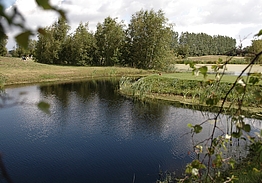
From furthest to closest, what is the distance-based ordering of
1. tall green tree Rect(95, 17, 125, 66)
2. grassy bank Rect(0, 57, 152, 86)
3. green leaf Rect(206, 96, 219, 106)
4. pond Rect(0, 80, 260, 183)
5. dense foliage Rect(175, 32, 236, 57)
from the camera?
dense foliage Rect(175, 32, 236, 57), tall green tree Rect(95, 17, 125, 66), grassy bank Rect(0, 57, 152, 86), pond Rect(0, 80, 260, 183), green leaf Rect(206, 96, 219, 106)

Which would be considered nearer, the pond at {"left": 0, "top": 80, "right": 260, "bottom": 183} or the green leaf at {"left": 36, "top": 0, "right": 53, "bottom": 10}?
the green leaf at {"left": 36, "top": 0, "right": 53, "bottom": 10}

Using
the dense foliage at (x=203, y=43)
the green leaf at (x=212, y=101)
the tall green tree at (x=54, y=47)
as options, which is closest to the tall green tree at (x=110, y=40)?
the tall green tree at (x=54, y=47)

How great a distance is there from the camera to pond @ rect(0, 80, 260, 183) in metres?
7.48

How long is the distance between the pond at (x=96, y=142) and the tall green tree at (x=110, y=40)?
2653 centimetres

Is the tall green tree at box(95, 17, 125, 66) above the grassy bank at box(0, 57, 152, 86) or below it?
above

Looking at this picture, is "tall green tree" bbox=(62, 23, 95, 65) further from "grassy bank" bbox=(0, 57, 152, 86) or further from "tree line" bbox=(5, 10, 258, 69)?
"grassy bank" bbox=(0, 57, 152, 86)

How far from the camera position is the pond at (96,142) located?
748cm

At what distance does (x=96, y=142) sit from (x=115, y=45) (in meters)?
33.1

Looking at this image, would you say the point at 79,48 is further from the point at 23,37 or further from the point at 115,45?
the point at 23,37

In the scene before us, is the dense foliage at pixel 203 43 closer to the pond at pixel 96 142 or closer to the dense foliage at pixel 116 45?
the dense foliage at pixel 116 45

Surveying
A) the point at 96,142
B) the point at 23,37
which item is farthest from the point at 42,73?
the point at 23,37

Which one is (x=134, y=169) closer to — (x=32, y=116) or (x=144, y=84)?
(x=32, y=116)

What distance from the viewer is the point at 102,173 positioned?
7.44m

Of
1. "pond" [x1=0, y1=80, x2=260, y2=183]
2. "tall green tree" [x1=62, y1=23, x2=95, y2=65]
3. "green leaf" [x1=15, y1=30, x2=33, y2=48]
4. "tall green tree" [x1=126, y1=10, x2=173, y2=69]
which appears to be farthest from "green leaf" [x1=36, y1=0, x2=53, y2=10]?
"tall green tree" [x1=62, y1=23, x2=95, y2=65]
